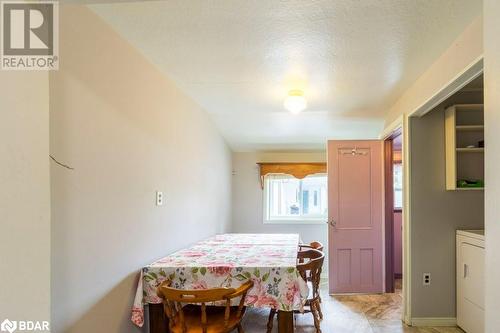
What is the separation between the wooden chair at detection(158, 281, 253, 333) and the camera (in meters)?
1.87

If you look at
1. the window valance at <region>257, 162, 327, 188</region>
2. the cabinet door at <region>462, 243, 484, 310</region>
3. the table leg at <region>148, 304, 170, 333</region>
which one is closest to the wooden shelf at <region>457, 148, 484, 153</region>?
the cabinet door at <region>462, 243, 484, 310</region>

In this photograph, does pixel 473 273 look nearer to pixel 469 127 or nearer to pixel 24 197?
pixel 469 127

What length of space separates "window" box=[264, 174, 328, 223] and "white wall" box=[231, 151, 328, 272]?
0.12 meters

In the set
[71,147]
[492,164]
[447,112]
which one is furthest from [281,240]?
[492,164]

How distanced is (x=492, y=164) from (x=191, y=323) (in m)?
1.77

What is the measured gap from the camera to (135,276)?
2.19 m

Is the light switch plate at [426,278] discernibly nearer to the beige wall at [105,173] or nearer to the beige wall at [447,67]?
the beige wall at [447,67]

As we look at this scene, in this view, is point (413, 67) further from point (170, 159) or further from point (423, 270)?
point (170, 159)

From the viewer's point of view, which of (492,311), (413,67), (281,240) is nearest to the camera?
(492,311)

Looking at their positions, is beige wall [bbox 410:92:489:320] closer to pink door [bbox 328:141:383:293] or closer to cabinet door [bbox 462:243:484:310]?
cabinet door [bbox 462:243:484:310]

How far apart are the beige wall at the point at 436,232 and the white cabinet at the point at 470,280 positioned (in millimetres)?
87

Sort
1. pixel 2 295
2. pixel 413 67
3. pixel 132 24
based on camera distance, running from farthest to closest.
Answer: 1. pixel 413 67
2. pixel 132 24
3. pixel 2 295

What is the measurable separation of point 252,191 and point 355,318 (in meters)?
2.86

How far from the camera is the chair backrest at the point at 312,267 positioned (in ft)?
8.23
